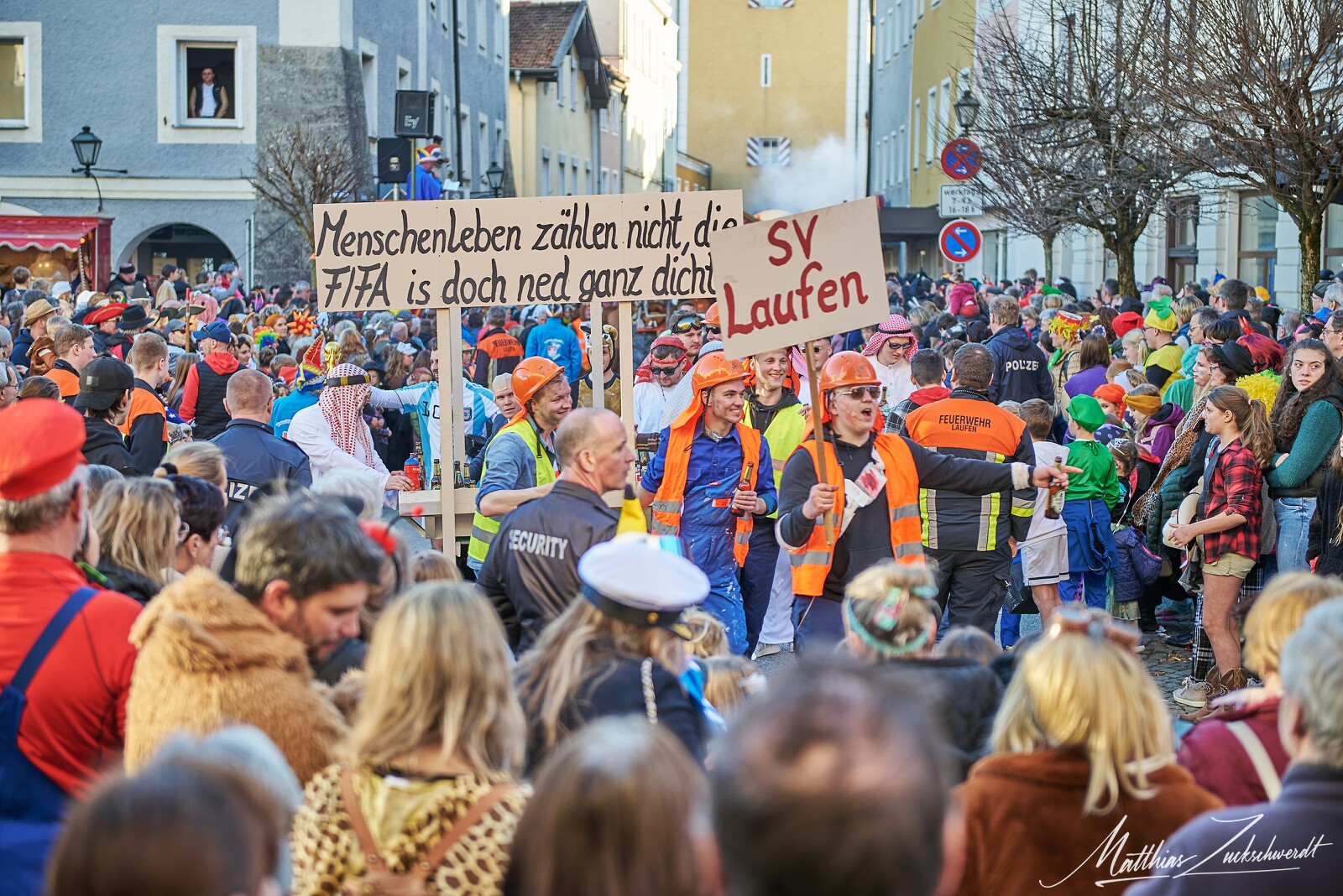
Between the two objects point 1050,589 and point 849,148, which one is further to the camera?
point 849,148

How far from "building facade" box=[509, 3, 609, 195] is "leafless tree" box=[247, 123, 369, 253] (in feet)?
55.0

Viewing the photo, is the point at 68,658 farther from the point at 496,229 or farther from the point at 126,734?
the point at 496,229

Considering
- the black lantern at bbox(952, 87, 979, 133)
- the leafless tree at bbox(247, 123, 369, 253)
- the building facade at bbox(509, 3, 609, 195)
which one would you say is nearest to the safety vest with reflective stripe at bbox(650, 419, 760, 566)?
the black lantern at bbox(952, 87, 979, 133)

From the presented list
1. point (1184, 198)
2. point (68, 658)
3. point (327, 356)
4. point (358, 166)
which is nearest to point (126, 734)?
point (68, 658)

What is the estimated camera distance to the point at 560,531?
5.35m

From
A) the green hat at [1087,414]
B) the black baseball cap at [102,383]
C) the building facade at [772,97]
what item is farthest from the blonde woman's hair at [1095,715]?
the building facade at [772,97]

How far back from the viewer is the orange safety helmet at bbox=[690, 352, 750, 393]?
7.69 meters

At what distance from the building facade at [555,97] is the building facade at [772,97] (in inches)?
840

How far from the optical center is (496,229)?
795 cm

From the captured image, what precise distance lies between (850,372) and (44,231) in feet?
77.2

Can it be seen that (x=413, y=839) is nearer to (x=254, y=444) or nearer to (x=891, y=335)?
(x=254, y=444)

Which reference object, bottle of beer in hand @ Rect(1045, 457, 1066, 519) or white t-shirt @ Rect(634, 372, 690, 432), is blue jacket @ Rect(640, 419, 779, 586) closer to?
bottle of beer in hand @ Rect(1045, 457, 1066, 519)

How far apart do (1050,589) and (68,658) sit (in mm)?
6759

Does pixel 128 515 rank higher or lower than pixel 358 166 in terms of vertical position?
lower
